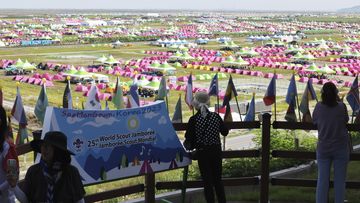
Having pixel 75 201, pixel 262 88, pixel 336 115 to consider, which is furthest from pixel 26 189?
pixel 262 88

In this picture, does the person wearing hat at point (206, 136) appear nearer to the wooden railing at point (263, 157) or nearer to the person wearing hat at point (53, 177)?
the wooden railing at point (263, 157)

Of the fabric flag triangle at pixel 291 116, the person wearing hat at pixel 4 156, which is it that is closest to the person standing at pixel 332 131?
the fabric flag triangle at pixel 291 116

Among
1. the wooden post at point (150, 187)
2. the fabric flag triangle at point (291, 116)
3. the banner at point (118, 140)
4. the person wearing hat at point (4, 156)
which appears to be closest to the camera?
the person wearing hat at point (4, 156)

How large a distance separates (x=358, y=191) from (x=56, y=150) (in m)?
5.35

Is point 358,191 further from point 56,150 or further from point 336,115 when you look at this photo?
point 56,150

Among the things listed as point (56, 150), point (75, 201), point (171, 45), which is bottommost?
point (171, 45)

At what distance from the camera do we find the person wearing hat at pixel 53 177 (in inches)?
153

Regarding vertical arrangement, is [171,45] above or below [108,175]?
below

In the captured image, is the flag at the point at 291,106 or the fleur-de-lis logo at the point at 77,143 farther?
the flag at the point at 291,106

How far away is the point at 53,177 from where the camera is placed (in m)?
3.94

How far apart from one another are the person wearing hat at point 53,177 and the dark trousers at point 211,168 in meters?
2.48

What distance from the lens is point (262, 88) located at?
47.5m

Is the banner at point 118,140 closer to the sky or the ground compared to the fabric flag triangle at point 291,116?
closer to the sky

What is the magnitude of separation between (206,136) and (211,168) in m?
0.40
